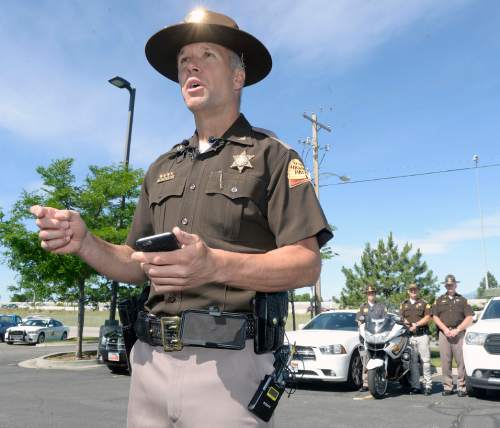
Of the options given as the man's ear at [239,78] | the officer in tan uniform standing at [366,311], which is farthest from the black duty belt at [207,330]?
the officer in tan uniform standing at [366,311]

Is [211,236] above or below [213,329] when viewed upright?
above

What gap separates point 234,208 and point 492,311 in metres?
9.59

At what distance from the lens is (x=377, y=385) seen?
9391mm

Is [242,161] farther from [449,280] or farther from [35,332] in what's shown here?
[35,332]

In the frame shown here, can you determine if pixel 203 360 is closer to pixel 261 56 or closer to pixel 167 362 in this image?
pixel 167 362

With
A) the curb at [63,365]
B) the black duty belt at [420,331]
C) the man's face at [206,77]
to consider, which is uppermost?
the man's face at [206,77]

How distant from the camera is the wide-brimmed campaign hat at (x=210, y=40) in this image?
209cm

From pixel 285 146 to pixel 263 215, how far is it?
0.30 m

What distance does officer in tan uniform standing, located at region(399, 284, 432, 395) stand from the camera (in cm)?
1005

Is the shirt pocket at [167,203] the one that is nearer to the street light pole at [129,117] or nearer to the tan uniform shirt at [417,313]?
the tan uniform shirt at [417,313]

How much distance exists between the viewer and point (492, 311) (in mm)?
10086

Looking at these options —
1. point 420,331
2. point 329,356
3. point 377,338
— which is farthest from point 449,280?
point 329,356

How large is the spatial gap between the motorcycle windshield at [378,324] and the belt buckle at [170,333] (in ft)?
28.0

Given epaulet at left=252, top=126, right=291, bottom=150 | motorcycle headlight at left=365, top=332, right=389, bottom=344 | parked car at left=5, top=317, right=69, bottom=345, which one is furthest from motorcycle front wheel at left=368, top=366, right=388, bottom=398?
parked car at left=5, top=317, right=69, bottom=345
